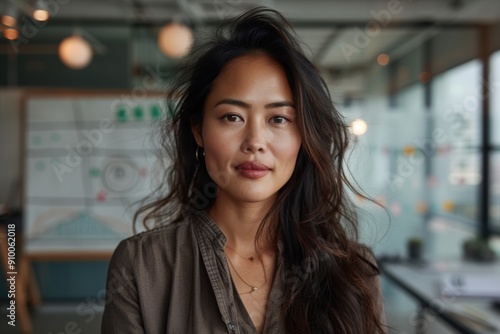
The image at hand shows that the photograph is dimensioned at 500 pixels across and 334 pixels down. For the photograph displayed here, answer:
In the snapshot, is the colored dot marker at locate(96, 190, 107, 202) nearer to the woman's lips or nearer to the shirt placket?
the shirt placket

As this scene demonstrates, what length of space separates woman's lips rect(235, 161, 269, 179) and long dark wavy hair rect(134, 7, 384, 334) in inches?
5.7

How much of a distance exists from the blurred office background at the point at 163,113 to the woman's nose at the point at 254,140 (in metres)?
Answer: 2.28

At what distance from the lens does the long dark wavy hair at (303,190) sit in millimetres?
1248

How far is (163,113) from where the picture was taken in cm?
336

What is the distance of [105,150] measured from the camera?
4.27 metres

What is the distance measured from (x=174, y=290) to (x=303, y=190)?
453 millimetres

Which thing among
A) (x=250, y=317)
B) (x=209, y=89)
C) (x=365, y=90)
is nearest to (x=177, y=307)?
(x=250, y=317)

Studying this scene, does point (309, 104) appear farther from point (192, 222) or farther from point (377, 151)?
point (377, 151)

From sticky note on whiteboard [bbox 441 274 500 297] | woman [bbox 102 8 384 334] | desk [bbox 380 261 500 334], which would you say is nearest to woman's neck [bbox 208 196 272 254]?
woman [bbox 102 8 384 334]

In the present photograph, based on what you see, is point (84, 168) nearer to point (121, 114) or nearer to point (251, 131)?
point (121, 114)

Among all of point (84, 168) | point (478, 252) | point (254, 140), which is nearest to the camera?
point (254, 140)

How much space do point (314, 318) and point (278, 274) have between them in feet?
0.47

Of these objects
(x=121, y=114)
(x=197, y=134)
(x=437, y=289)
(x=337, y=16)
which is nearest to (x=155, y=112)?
(x=121, y=114)

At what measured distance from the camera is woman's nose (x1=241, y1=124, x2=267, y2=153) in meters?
1.16
